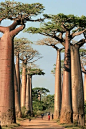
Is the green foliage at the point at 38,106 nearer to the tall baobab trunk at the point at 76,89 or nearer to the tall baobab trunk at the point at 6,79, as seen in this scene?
the tall baobab trunk at the point at 76,89

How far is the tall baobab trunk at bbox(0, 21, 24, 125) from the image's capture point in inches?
557

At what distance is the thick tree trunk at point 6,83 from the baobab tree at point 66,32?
407cm

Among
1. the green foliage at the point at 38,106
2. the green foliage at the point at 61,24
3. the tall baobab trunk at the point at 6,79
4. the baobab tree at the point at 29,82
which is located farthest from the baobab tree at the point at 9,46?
the green foliage at the point at 38,106

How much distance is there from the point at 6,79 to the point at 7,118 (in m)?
1.90

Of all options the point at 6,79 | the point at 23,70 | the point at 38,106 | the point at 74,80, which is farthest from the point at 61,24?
the point at 38,106

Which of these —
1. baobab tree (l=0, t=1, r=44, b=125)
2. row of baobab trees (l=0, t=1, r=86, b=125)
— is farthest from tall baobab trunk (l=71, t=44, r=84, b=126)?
baobab tree (l=0, t=1, r=44, b=125)

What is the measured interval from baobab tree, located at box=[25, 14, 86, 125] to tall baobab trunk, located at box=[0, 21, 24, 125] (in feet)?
13.3

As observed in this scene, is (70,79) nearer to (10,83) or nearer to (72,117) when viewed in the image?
(72,117)

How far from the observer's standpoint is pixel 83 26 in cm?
1931

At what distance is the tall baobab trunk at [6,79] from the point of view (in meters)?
14.1

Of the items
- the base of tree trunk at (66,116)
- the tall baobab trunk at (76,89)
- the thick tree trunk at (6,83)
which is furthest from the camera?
the tall baobab trunk at (76,89)

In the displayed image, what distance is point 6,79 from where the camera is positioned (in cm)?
1430

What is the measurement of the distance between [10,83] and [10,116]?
162cm

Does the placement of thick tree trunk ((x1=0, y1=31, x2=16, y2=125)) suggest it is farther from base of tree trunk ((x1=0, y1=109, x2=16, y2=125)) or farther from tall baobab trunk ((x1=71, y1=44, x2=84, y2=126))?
tall baobab trunk ((x1=71, y1=44, x2=84, y2=126))
